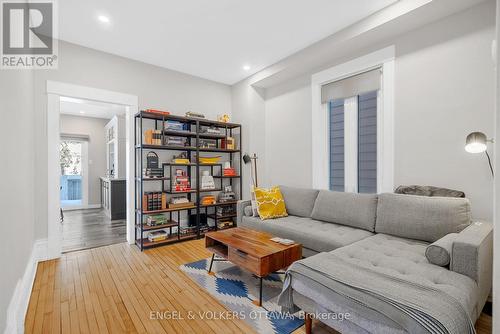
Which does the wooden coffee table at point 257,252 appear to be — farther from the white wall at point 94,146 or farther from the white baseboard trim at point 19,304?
the white wall at point 94,146

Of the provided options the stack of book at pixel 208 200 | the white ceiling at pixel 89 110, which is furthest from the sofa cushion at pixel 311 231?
the white ceiling at pixel 89 110

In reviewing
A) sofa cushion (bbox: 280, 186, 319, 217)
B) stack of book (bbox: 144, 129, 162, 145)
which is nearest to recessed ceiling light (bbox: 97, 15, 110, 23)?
stack of book (bbox: 144, 129, 162, 145)

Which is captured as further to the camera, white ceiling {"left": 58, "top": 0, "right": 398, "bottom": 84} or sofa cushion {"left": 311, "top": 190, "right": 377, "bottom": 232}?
sofa cushion {"left": 311, "top": 190, "right": 377, "bottom": 232}

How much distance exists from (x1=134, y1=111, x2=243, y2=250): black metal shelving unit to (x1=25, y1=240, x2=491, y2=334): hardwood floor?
57cm

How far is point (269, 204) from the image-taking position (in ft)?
10.9

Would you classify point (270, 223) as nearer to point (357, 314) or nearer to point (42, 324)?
point (357, 314)

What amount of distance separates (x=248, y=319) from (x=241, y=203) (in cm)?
183

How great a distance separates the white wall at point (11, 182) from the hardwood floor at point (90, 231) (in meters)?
1.45

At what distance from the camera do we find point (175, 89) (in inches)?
160

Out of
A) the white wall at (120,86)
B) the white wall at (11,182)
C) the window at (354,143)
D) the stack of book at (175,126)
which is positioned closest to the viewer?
the white wall at (11,182)

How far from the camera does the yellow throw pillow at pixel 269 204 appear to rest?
3.27 m

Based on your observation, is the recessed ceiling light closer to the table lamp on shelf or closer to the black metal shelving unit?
the black metal shelving unit

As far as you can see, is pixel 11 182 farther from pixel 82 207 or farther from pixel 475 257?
pixel 82 207

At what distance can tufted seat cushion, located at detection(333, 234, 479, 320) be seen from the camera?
138 cm
